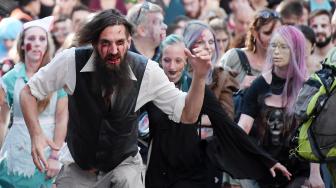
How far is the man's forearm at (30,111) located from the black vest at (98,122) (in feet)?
0.84

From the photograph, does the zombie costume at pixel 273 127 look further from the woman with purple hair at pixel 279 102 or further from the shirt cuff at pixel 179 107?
the shirt cuff at pixel 179 107

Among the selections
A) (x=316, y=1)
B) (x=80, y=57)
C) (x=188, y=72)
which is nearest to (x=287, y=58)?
(x=188, y=72)

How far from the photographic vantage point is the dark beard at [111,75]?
8.37 meters

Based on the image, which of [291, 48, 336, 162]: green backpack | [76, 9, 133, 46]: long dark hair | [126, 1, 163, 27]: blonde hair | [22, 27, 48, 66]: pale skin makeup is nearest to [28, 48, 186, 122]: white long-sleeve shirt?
[76, 9, 133, 46]: long dark hair

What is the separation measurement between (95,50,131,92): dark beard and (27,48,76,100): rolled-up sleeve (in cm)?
17

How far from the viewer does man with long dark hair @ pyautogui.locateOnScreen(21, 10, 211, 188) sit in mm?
8391

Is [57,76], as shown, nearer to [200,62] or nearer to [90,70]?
[90,70]

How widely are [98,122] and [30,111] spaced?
0.48m

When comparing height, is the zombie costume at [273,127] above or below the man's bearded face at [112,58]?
below

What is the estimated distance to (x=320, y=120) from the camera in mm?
8828

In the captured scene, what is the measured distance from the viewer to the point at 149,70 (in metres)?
8.52

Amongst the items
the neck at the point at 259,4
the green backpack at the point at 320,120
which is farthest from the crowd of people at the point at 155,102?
the neck at the point at 259,4

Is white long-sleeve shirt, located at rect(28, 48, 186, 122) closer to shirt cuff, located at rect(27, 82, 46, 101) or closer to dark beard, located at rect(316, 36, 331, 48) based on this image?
shirt cuff, located at rect(27, 82, 46, 101)

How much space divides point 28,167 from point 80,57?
2.23 m
